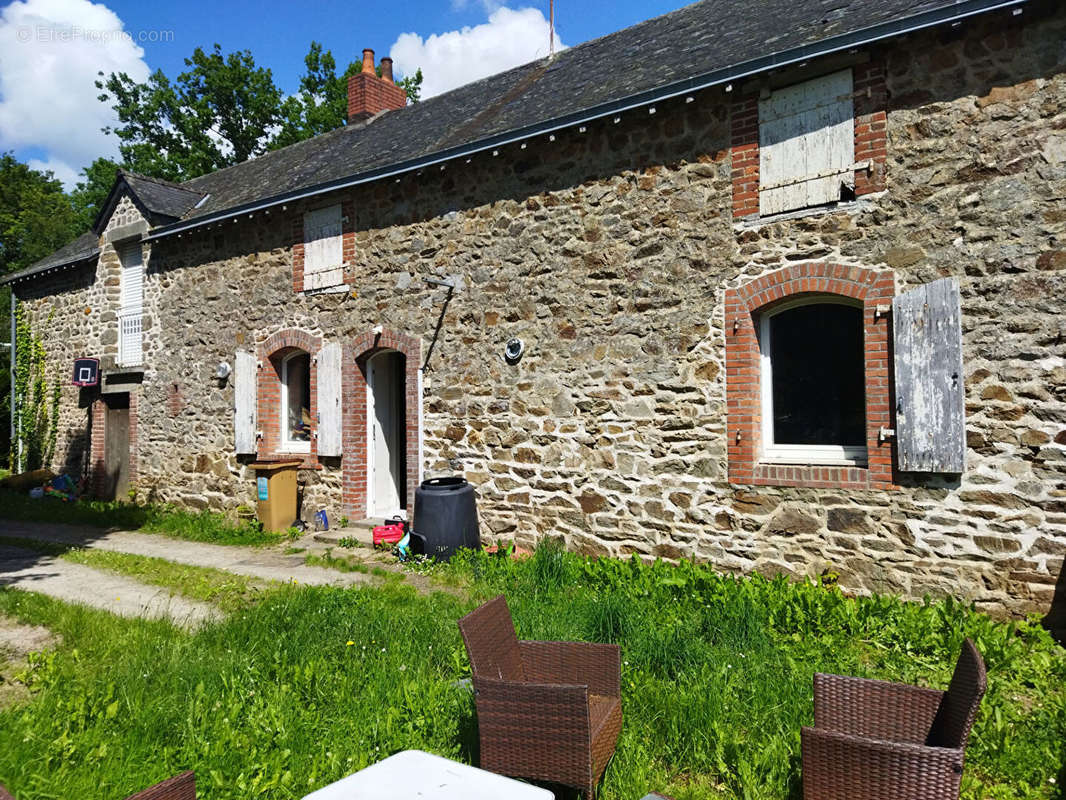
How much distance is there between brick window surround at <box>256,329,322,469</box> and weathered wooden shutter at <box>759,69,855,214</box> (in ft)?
21.8

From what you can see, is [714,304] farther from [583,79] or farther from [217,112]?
[217,112]

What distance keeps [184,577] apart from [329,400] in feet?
10.1

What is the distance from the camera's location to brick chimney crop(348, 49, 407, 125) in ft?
45.9

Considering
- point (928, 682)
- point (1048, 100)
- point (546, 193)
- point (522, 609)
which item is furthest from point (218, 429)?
point (1048, 100)

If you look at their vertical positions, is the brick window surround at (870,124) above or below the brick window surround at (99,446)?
above

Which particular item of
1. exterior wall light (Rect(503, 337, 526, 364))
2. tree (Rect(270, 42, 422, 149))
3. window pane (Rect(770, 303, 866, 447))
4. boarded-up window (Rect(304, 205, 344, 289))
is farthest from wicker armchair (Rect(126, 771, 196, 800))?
tree (Rect(270, 42, 422, 149))

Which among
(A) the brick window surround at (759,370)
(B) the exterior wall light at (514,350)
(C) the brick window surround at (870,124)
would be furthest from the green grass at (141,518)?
(C) the brick window surround at (870,124)

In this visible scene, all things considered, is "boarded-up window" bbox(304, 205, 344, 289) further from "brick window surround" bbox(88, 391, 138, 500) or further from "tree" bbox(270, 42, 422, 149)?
"tree" bbox(270, 42, 422, 149)

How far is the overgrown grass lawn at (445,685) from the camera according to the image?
3.30 m

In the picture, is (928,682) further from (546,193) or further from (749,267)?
(546,193)

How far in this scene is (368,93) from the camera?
46.0 ft

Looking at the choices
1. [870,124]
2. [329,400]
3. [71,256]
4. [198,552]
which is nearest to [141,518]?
[198,552]

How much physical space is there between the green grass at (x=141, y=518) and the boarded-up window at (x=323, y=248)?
3575mm

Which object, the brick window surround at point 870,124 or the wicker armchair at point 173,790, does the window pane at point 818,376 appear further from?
the wicker armchair at point 173,790
